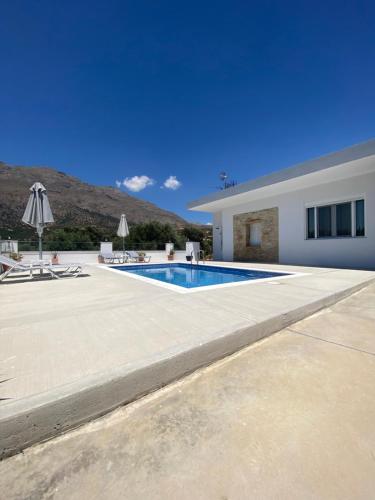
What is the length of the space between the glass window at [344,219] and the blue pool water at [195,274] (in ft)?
14.8

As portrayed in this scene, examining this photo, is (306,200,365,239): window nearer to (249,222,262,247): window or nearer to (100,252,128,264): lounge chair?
(249,222,262,247): window

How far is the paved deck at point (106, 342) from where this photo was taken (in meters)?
1.49

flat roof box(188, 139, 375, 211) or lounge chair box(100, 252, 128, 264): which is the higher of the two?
flat roof box(188, 139, 375, 211)

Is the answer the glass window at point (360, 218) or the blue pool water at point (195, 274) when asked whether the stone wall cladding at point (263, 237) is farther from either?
the blue pool water at point (195, 274)

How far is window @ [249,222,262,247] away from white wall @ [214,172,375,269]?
107 centimetres

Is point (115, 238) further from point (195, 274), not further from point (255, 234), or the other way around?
point (195, 274)

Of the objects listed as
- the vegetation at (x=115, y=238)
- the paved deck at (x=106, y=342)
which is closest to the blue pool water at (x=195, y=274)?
the paved deck at (x=106, y=342)

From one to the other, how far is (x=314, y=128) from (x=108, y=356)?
15.9 m

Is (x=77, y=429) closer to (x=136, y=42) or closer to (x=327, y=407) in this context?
(x=327, y=407)

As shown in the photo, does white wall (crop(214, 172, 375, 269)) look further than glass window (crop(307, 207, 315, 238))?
No

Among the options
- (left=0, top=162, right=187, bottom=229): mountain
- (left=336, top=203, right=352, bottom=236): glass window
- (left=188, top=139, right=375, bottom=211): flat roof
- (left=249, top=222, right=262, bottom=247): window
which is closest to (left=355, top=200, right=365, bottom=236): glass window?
(left=336, top=203, right=352, bottom=236): glass window

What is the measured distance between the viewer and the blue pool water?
8.24m

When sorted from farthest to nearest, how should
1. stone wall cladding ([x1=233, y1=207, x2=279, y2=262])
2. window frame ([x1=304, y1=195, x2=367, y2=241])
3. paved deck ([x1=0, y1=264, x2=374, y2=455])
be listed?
1. stone wall cladding ([x1=233, y1=207, x2=279, y2=262])
2. window frame ([x1=304, y1=195, x2=367, y2=241])
3. paved deck ([x1=0, y1=264, x2=374, y2=455])

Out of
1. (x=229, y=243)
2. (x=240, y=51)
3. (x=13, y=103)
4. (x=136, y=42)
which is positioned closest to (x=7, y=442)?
(x=136, y=42)
